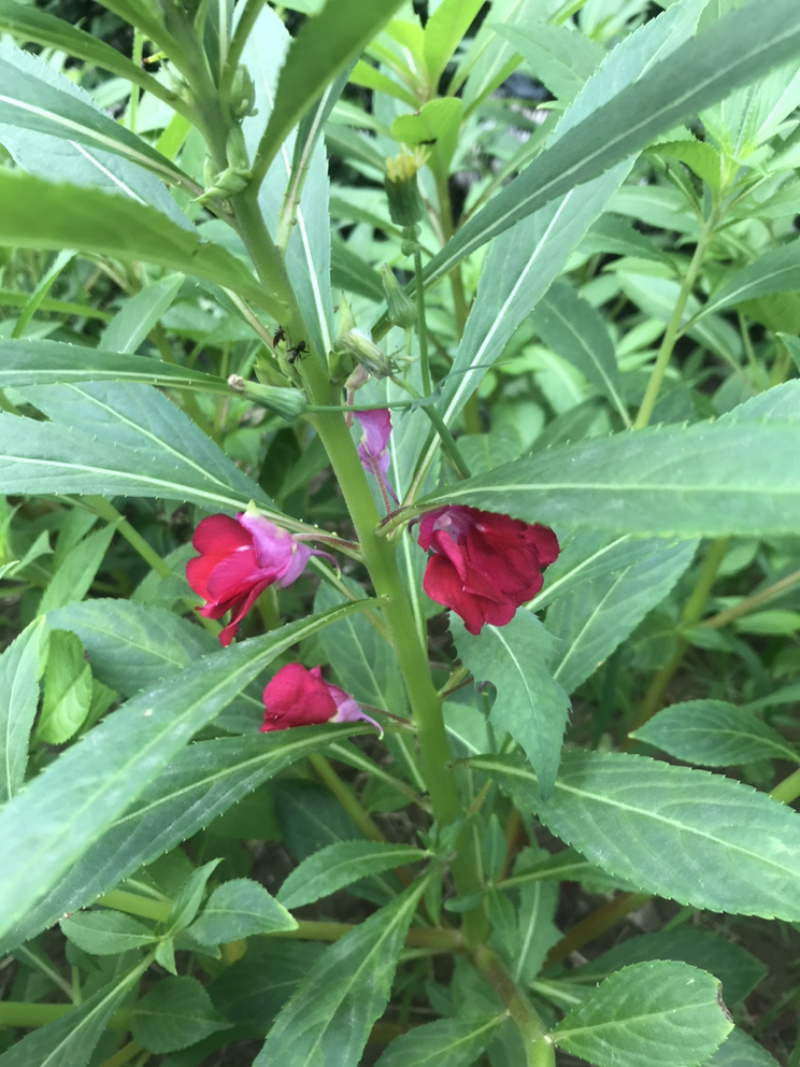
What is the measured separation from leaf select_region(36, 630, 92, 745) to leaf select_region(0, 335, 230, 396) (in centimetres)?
28

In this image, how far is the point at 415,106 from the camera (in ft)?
3.17

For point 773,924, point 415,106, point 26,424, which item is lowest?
point 773,924

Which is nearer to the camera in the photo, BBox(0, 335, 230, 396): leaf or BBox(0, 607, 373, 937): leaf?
BBox(0, 607, 373, 937): leaf

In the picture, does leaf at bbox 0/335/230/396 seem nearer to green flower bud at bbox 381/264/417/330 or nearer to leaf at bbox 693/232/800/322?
green flower bud at bbox 381/264/417/330

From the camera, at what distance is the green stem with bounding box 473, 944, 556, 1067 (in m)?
0.57

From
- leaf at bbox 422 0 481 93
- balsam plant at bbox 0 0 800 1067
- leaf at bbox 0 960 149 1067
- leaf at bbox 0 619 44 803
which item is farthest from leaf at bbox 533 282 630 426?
leaf at bbox 0 960 149 1067

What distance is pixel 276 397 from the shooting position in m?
0.40

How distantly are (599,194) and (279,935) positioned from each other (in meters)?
0.78

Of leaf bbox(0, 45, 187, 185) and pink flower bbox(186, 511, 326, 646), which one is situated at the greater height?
leaf bbox(0, 45, 187, 185)

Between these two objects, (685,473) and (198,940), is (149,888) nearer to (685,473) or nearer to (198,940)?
(198,940)

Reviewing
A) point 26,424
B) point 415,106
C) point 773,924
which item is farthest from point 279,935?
point 415,106

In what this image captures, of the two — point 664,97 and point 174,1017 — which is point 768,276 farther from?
point 174,1017

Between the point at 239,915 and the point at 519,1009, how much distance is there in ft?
0.90

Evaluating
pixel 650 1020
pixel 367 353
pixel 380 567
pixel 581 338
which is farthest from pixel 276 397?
pixel 581 338
